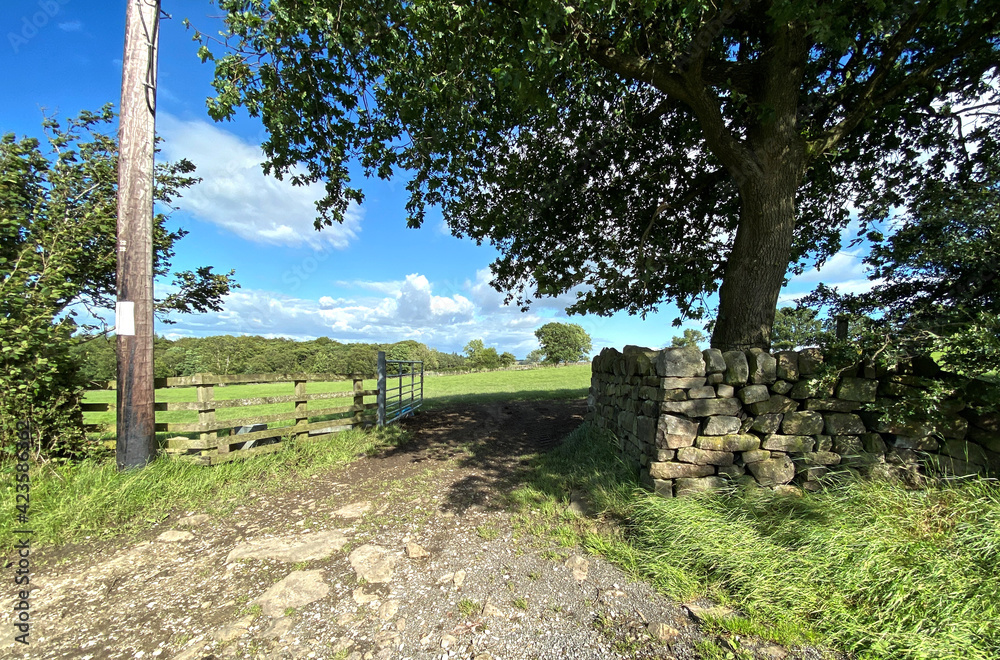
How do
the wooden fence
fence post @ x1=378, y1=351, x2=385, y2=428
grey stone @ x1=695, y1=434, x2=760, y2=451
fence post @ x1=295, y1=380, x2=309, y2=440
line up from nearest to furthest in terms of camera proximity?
grey stone @ x1=695, y1=434, x2=760, y2=451 → the wooden fence → fence post @ x1=295, y1=380, x2=309, y2=440 → fence post @ x1=378, y1=351, x2=385, y2=428

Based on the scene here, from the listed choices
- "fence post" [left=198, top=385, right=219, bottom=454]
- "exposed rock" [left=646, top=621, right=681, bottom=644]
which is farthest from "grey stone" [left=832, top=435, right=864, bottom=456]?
"fence post" [left=198, top=385, right=219, bottom=454]

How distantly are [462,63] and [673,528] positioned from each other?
16.7ft

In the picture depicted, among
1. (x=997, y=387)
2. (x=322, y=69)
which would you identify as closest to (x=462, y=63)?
(x=322, y=69)

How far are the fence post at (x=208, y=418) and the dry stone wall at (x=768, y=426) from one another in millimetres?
5487

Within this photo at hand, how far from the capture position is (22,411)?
415cm

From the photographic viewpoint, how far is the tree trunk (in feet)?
14.8

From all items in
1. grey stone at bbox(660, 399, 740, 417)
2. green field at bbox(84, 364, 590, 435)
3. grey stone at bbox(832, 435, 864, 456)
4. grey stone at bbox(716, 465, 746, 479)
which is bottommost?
green field at bbox(84, 364, 590, 435)

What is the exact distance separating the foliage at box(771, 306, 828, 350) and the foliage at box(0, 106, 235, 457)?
812 centimetres

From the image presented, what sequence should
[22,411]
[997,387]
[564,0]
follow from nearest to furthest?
[997,387], [564,0], [22,411]

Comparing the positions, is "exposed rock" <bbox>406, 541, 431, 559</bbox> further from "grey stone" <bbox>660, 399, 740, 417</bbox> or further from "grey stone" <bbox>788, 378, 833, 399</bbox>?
"grey stone" <bbox>788, 378, 833, 399</bbox>

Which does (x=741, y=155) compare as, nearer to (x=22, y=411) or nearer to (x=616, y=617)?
(x=616, y=617)

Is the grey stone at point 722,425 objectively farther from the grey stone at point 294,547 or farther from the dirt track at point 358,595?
the grey stone at point 294,547

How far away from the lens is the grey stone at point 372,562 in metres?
3.00

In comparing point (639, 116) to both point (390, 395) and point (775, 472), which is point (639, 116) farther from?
point (390, 395)
